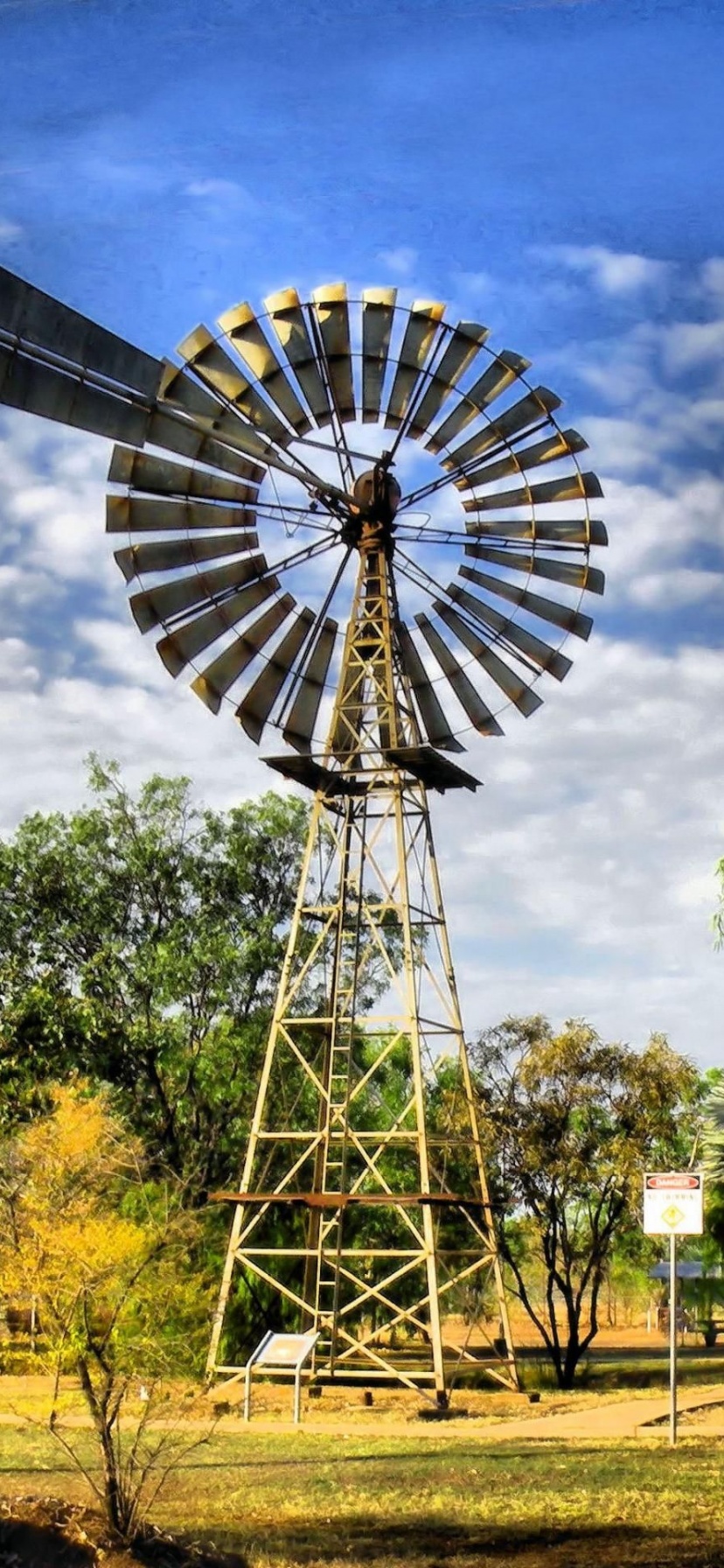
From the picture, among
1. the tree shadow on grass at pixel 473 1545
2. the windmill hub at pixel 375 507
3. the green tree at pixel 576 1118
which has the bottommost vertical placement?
the tree shadow on grass at pixel 473 1545

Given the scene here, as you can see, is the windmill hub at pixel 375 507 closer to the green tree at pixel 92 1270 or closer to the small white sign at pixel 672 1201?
the green tree at pixel 92 1270

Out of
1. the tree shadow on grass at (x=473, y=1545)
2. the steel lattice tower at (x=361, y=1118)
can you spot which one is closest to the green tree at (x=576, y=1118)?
the steel lattice tower at (x=361, y=1118)

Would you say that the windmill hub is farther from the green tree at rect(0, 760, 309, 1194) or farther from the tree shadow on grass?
the tree shadow on grass

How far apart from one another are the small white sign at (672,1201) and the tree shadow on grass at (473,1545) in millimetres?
4630

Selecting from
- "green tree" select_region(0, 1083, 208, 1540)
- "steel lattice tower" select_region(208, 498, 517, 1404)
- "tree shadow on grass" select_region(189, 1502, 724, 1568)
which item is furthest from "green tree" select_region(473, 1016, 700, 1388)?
"tree shadow on grass" select_region(189, 1502, 724, 1568)

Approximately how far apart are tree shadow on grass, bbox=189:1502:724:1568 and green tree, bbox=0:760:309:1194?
24093mm

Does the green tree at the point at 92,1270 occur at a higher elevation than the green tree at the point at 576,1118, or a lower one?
lower

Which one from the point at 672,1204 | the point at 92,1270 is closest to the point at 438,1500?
the point at 92,1270

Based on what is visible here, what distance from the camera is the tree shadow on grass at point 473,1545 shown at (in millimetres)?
10102

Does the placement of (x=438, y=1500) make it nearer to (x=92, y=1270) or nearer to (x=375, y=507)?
(x=92, y=1270)

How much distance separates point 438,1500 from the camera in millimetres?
12797

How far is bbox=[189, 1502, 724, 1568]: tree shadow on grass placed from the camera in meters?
10.1

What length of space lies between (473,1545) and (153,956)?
27131 mm

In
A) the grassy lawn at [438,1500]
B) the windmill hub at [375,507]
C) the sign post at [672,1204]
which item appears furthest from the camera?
the windmill hub at [375,507]
